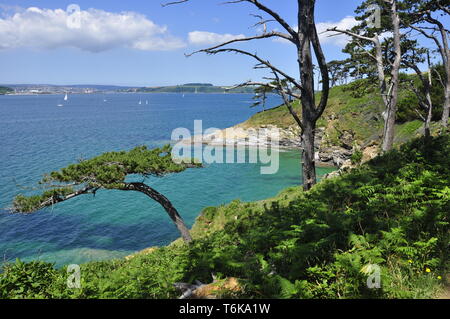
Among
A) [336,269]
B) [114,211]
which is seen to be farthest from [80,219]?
[336,269]

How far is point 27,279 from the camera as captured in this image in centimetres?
606

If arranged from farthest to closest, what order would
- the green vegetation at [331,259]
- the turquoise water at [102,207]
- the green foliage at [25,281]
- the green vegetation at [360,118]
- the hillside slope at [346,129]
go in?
the hillside slope at [346,129] → the green vegetation at [360,118] → the turquoise water at [102,207] → the green foliage at [25,281] → the green vegetation at [331,259]

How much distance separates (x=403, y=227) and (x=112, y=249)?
21960mm

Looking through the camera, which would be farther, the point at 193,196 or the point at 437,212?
the point at 193,196

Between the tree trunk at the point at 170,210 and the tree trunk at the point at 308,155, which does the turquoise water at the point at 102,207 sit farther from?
the tree trunk at the point at 308,155

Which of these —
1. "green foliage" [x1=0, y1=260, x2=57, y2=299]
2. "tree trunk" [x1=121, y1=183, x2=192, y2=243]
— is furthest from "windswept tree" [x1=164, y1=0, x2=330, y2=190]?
"tree trunk" [x1=121, y1=183, x2=192, y2=243]

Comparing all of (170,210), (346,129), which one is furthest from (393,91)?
(346,129)

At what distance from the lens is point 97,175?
15.2 metres

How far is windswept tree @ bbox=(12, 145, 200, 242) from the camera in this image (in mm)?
14755

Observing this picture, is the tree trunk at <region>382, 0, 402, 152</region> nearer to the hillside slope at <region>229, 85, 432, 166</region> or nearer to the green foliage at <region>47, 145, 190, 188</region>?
the green foliage at <region>47, 145, 190, 188</region>

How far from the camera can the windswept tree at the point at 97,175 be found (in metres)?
14.8

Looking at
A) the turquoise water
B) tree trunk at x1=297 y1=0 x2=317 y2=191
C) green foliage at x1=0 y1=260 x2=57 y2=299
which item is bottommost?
the turquoise water

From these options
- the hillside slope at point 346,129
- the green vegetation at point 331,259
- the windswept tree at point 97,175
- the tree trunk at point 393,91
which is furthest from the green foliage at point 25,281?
the hillside slope at point 346,129
